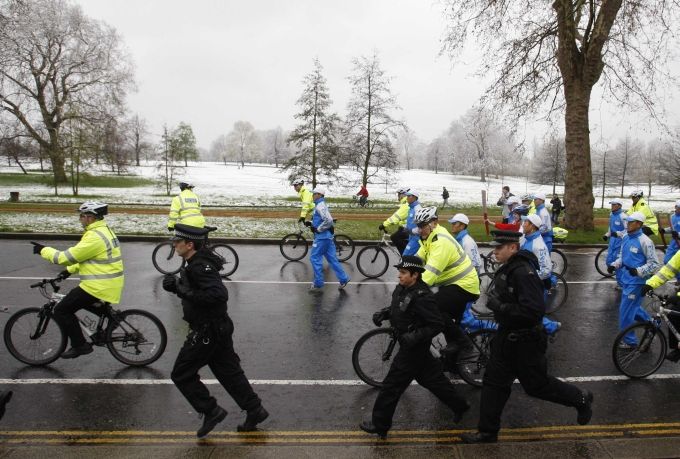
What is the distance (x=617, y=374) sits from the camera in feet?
19.2

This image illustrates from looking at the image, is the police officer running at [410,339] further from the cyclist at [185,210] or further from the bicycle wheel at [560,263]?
the bicycle wheel at [560,263]

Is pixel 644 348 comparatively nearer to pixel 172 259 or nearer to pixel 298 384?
pixel 298 384

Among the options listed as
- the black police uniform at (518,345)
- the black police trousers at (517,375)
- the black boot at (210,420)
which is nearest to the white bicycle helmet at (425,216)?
the black police uniform at (518,345)

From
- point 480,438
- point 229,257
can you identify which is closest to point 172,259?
point 229,257

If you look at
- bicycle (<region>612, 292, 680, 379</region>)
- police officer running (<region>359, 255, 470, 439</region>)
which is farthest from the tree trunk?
police officer running (<region>359, 255, 470, 439</region>)

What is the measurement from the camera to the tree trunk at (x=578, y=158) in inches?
715

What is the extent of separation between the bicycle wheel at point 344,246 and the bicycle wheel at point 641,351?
7.31m

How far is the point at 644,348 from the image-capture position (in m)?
5.84

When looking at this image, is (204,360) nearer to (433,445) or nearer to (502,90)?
(433,445)

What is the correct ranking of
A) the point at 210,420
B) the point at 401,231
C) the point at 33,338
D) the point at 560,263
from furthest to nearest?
1. the point at 560,263
2. the point at 401,231
3. the point at 33,338
4. the point at 210,420

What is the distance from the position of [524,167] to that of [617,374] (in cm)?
12174

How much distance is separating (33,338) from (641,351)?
7.30 m

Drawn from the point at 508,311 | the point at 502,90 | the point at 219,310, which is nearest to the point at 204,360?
the point at 219,310

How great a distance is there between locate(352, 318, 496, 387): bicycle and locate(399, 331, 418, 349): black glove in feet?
3.57
